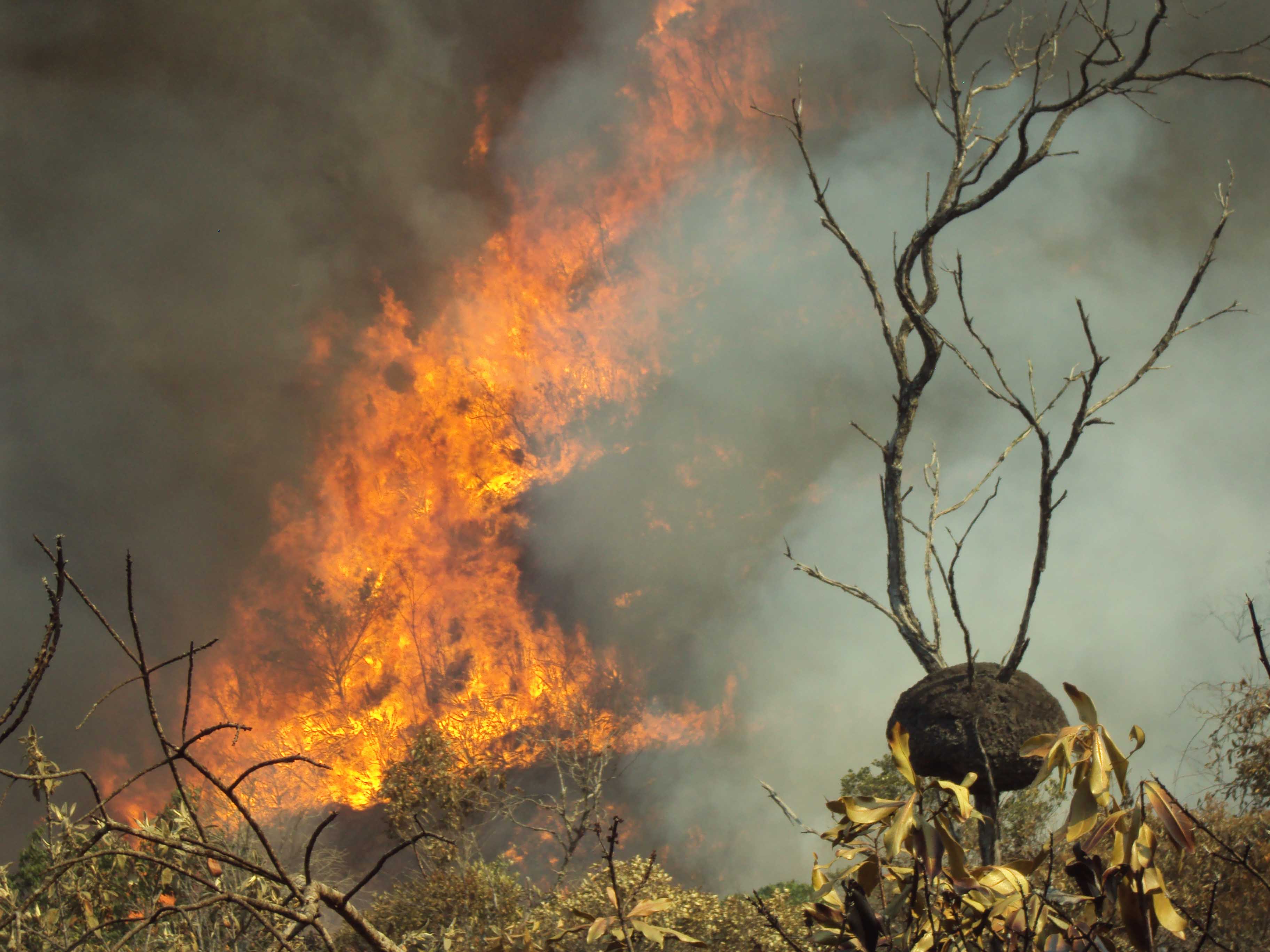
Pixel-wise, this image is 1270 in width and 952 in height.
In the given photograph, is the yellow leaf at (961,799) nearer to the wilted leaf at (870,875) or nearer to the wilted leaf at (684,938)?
the wilted leaf at (870,875)

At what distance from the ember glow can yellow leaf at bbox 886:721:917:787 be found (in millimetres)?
16275

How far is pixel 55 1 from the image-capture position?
16531 mm

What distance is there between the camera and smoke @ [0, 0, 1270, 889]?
13.3 metres

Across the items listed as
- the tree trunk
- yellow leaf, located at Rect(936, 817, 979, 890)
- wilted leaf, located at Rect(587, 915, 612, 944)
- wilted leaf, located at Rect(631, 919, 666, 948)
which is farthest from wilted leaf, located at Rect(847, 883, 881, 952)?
the tree trunk

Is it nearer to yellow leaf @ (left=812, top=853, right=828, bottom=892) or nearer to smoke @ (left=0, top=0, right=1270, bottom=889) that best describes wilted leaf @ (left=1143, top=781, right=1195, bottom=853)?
yellow leaf @ (left=812, top=853, right=828, bottom=892)

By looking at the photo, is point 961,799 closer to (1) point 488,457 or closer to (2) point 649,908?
(2) point 649,908

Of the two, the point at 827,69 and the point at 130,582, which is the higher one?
the point at 827,69

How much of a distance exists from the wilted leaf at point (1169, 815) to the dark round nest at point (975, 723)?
155cm

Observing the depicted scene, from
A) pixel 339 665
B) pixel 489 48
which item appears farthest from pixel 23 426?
pixel 489 48

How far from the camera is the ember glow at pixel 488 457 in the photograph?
17.6m

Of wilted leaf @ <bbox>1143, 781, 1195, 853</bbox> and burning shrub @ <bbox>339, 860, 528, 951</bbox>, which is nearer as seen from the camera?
wilted leaf @ <bbox>1143, 781, 1195, 853</bbox>

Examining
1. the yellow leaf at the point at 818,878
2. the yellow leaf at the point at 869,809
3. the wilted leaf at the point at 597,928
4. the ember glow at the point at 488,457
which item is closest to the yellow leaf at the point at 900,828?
the yellow leaf at the point at 869,809

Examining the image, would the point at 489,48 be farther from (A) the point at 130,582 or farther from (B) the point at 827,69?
(A) the point at 130,582

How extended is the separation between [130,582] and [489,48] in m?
20.1
